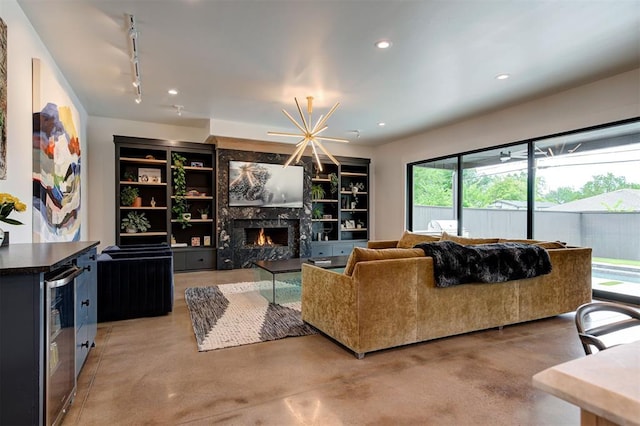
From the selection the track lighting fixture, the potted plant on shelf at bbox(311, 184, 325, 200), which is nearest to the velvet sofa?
the track lighting fixture

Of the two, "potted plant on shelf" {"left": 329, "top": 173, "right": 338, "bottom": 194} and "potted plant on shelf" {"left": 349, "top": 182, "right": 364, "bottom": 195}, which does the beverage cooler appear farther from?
"potted plant on shelf" {"left": 349, "top": 182, "right": 364, "bottom": 195}

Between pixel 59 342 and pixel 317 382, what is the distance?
1.53 m

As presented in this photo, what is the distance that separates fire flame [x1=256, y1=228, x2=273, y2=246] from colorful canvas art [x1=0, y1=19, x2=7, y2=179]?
4.91m

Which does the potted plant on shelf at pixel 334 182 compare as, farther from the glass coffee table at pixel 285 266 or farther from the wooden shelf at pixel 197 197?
the glass coffee table at pixel 285 266

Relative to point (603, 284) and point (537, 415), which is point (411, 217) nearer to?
point (603, 284)

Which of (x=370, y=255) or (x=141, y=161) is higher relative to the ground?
(x=141, y=161)

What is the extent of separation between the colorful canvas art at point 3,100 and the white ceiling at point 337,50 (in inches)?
24.7

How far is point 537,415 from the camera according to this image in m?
1.92

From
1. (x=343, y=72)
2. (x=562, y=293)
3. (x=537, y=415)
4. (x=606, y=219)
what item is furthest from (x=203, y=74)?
(x=606, y=219)

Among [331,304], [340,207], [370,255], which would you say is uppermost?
[340,207]

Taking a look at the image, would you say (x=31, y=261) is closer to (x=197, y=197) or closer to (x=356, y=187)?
(x=197, y=197)

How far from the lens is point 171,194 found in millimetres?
6445

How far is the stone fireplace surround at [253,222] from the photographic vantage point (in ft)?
21.6

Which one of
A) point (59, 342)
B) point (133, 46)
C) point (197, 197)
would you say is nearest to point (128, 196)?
point (197, 197)
